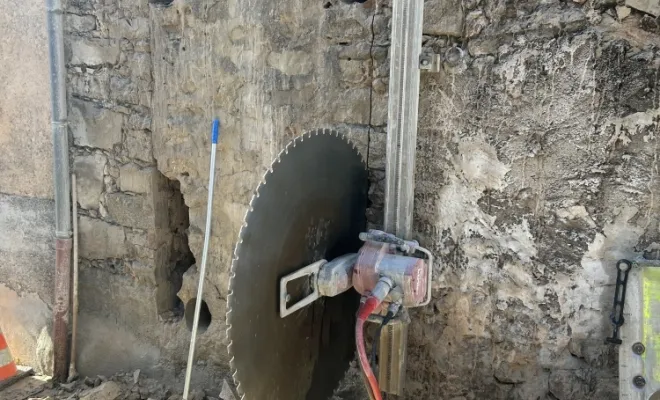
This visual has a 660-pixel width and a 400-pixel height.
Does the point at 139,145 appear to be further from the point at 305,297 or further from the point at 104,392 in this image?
the point at 305,297

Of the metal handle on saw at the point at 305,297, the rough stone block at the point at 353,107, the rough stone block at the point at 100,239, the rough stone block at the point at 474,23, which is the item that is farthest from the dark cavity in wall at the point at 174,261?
the rough stone block at the point at 474,23

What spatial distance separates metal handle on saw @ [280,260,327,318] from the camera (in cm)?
172

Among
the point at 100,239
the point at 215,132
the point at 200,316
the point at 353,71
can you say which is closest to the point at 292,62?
the point at 353,71

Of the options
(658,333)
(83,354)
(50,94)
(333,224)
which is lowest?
(83,354)

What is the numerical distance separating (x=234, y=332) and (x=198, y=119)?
1507 millimetres

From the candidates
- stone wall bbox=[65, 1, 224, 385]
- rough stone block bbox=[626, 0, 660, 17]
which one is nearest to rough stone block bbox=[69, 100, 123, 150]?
stone wall bbox=[65, 1, 224, 385]

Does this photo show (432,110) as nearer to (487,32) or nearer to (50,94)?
(487,32)

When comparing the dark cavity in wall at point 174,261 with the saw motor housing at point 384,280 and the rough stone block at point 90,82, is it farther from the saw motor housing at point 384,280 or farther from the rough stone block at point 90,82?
the saw motor housing at point 384,280

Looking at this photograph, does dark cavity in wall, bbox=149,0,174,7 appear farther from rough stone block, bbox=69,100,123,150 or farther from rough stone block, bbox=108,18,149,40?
rough stone block, bbox=69,100,123,150

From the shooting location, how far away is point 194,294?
308 cm

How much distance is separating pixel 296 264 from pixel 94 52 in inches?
75.4

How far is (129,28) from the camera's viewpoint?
2.97 m

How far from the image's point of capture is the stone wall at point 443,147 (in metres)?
2.09

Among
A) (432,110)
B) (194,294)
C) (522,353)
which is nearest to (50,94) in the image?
(194,294)
